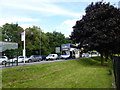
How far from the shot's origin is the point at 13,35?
151 feet

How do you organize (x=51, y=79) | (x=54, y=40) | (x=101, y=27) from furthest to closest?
(x=54, y=40) < (x=101, y=27) < (x=51, y=79)

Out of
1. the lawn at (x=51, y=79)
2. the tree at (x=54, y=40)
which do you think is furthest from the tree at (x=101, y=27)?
the tree at (x=54, y=40)

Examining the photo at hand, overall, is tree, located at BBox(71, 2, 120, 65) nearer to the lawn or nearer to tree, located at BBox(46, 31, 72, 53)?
the lawn

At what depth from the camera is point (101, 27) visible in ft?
72.3

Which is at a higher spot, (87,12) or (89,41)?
(87,12)

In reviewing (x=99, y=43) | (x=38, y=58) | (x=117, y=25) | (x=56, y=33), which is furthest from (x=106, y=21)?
(x=56, y=33)

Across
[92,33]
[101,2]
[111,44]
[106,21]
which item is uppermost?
[101,2]

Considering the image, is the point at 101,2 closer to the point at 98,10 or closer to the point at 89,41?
the point at 98,10

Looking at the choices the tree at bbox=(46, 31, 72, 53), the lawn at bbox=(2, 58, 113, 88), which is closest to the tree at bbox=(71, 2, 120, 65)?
the lawn at bbox=(2, 58, 113, 88)

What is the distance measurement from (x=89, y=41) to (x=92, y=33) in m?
1.34

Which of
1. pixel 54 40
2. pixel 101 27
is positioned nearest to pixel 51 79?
pixel 101 27

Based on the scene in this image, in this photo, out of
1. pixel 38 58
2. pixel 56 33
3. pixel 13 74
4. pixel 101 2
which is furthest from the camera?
pixel 56 33

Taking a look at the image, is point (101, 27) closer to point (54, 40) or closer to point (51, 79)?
point (51, 79)

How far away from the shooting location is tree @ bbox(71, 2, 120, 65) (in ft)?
68.8
